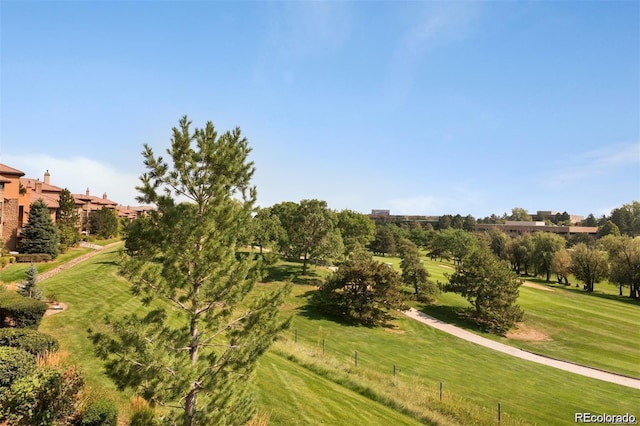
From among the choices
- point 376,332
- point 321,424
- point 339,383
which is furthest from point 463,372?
point 321,424

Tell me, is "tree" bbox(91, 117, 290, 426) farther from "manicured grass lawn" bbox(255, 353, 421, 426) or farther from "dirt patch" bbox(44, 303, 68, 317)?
"dirt patch" bbox(44, 303, 68, 317)

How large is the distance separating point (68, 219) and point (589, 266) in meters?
87.4

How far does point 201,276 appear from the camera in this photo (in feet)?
26.4

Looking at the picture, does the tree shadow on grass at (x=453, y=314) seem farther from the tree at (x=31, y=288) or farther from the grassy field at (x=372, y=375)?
the tree at (x=31, y=288)

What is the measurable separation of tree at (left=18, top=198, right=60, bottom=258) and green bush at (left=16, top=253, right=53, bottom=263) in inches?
52.9

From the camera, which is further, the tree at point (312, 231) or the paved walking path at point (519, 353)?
the tree at point (312, 231)

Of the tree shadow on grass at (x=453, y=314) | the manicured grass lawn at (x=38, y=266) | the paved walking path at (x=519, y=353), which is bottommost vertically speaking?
the paved walking path at (x=519, y=353)

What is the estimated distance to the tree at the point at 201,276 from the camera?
7500mm

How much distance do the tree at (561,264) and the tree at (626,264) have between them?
667cm

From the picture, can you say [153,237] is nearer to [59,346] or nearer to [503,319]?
[59,346]

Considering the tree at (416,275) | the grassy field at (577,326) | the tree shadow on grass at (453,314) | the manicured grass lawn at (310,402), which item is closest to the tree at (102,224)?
the tree at (416,275)

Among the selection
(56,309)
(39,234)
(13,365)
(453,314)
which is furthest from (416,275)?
(39,234)

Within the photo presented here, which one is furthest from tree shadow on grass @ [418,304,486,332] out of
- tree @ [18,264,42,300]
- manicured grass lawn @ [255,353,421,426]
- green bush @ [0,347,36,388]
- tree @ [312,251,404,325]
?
green bush @ [0,347,36,388]

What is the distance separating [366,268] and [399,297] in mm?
4608
